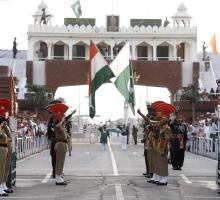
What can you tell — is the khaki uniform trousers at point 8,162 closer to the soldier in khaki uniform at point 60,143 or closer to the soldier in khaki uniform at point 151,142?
the soldier in khaki uniform at point 60,143

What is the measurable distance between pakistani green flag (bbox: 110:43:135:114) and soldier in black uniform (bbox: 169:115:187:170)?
16051 mm

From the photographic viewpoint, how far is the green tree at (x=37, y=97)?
2472 inches

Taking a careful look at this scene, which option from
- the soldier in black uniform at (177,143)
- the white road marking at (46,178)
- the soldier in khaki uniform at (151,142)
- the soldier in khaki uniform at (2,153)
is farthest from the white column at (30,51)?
the soldier in khaki uniform at (2,153)

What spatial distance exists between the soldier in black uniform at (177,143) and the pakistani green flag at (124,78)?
16.1m

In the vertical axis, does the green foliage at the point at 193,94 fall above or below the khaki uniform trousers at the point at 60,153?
above

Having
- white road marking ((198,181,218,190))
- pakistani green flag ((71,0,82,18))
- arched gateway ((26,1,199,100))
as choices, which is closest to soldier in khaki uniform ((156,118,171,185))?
white road marking ((198,181,218,190))

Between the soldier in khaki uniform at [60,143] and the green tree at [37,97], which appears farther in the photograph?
the green tree at [37,97]

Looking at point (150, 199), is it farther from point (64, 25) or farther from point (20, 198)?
point (64, 25)

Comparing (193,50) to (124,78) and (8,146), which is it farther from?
(8,146)

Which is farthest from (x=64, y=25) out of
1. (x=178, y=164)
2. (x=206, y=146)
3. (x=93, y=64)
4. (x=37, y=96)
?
(x=178, y=164)

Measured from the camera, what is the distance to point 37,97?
62.6 m

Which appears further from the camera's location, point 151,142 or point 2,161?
point 151,142

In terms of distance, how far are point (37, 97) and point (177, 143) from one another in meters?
37.7

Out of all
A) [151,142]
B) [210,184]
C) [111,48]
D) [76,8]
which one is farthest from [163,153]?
[76,8]
